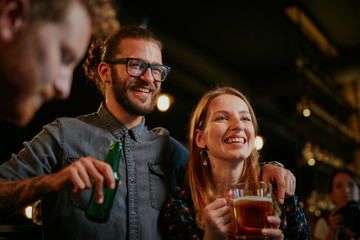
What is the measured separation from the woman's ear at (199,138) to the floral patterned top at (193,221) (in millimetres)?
326

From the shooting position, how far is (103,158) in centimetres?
172

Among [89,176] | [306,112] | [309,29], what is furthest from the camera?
[309,29]

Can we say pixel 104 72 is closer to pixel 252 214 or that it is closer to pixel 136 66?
pixel 136 66

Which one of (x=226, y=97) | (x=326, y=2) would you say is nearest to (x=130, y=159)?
(x=226, y=97)

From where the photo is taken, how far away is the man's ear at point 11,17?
28.2 inches

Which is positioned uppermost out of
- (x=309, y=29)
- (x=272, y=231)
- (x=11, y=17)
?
(x=309, y=29)

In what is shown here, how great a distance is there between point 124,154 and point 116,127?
0.52 ft

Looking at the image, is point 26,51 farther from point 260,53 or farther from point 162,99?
point 260,53

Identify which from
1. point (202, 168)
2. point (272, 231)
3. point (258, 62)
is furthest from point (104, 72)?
point (258, 62)

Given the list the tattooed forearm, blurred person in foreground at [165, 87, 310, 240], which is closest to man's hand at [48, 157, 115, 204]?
the tattooed forearm

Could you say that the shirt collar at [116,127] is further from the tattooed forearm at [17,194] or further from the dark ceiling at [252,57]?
the dark ceiling at [252,57]

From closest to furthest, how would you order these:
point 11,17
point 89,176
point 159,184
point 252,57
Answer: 1. point 11,17
2. point 89,176
3. point 159,184
4. point 252,57

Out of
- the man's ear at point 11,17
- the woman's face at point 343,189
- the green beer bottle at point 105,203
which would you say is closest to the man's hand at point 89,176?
the green beer bottle at point 105,203

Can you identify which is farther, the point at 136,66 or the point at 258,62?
the point at 258,62
